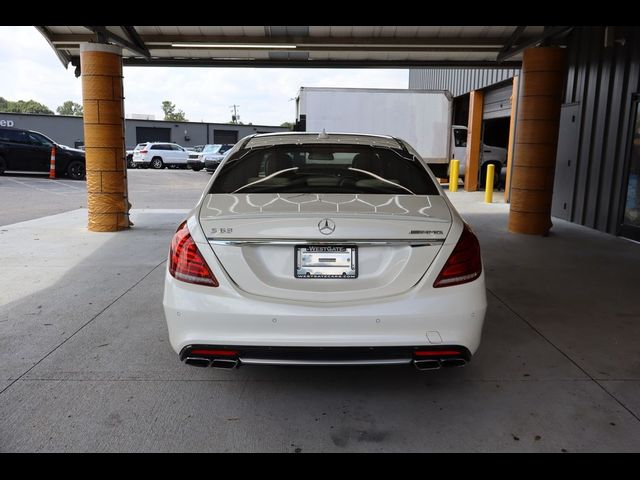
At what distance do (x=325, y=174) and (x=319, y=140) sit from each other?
276mm

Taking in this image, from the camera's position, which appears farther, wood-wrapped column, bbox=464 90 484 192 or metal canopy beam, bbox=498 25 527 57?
wood-wrapped column, bbox=464 90 484 192

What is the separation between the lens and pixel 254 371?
3814mm

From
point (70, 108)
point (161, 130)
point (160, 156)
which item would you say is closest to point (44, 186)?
point (160, 156)

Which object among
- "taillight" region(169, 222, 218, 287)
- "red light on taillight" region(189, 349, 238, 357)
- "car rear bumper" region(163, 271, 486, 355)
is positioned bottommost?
"red light on taillight" region(189, 349, 238, 357)

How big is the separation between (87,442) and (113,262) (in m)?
4.48

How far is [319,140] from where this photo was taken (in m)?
4.27

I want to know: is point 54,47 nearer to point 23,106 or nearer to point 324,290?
point 324,290

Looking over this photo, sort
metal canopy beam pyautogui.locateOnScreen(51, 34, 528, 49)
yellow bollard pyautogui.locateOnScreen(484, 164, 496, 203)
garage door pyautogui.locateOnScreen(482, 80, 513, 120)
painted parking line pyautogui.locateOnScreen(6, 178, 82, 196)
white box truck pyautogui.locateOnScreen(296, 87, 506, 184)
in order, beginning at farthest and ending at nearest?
white box truck pyautogui.locateOnScreen(296, 87, 506, 184) → garage door pyautogui.locateOnScreen(482, 80, 513, 120) → painted parking line pyautogui.locateOnScreen(6, 178, 82, 196) → yellow bollard pyautogui.locateOnScreen(484, 164, 496, 203) → metal canopy beam pyautogui.locateOnScreen(51, 34, 528, 49)

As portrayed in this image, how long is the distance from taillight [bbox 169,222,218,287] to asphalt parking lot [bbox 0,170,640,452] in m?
0.78

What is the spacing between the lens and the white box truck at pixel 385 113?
63.4 ft

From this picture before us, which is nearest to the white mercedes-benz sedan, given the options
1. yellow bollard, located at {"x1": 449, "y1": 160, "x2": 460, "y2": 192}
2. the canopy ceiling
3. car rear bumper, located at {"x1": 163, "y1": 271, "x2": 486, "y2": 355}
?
car rear bumper, located at {"x1": 163, "y1": 271, "x2": 486, "y2": 355}

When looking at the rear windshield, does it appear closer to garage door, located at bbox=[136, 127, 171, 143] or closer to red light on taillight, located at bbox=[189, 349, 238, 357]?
red light on taillight, located at bbox=[189, 349, 238, 357]

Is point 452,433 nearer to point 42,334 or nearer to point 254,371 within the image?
point 254,371

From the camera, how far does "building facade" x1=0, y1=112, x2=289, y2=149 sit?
1586 inches
